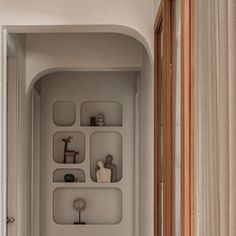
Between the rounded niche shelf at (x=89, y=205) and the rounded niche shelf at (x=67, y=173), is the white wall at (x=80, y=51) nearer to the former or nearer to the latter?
the rounded niche shelf at (x=67, y=173)

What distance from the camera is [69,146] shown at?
20.9 ft

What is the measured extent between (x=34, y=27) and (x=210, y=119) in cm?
214

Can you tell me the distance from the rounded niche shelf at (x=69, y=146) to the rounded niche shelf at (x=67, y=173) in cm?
11

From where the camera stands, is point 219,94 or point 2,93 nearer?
point 219,94

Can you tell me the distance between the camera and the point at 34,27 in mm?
3377

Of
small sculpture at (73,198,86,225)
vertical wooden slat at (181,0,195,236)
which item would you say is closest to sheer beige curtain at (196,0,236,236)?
vertical wooden slat at (181,0,195,236)

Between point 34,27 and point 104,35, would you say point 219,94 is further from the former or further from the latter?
point 104,35

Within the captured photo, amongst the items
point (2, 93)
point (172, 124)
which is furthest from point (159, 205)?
point (2, 93)

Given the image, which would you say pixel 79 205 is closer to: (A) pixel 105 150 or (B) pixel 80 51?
(A) pixel 105 150

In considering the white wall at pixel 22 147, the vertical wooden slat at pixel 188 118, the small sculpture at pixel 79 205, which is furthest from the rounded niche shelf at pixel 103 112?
the vertical wooden slat at pixel 188 118

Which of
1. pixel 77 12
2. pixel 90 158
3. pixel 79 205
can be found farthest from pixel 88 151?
pixel 77 12

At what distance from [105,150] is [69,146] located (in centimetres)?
43

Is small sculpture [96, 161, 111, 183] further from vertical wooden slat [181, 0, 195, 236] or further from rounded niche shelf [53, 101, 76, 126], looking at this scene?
vertical wooden slat [181, 0, 195, 236]

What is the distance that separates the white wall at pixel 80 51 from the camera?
461cm
